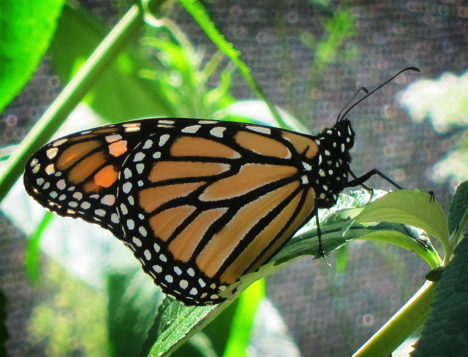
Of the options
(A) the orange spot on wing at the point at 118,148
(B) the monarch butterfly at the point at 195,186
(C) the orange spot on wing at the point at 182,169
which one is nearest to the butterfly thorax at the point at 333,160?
(B) the monarch butterfly at the point at 195,186

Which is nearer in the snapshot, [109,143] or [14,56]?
[14,56]

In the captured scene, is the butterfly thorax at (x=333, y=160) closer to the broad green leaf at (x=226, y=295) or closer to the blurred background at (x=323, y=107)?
the broad green leaf at (x=226, y=295)

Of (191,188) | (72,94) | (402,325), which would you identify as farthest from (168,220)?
(402,325)

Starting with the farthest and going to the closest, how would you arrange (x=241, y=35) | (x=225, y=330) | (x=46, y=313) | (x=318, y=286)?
(x=318, y=286), (x=241, y=35), (x=46, y=313), (x=225, y=330)

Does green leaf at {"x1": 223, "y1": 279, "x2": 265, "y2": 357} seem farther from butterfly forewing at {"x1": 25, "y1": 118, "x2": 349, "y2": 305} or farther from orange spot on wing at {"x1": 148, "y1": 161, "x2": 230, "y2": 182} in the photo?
orange spot on wing at {"x1": 148, "y1": 161, "x2": 230, "y2": 182}

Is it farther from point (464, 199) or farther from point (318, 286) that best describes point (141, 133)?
point (318, 286)

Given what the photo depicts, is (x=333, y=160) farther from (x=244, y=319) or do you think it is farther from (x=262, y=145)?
(x=244, y=319)

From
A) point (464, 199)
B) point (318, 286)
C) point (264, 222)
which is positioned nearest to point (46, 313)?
point (318, 286)
